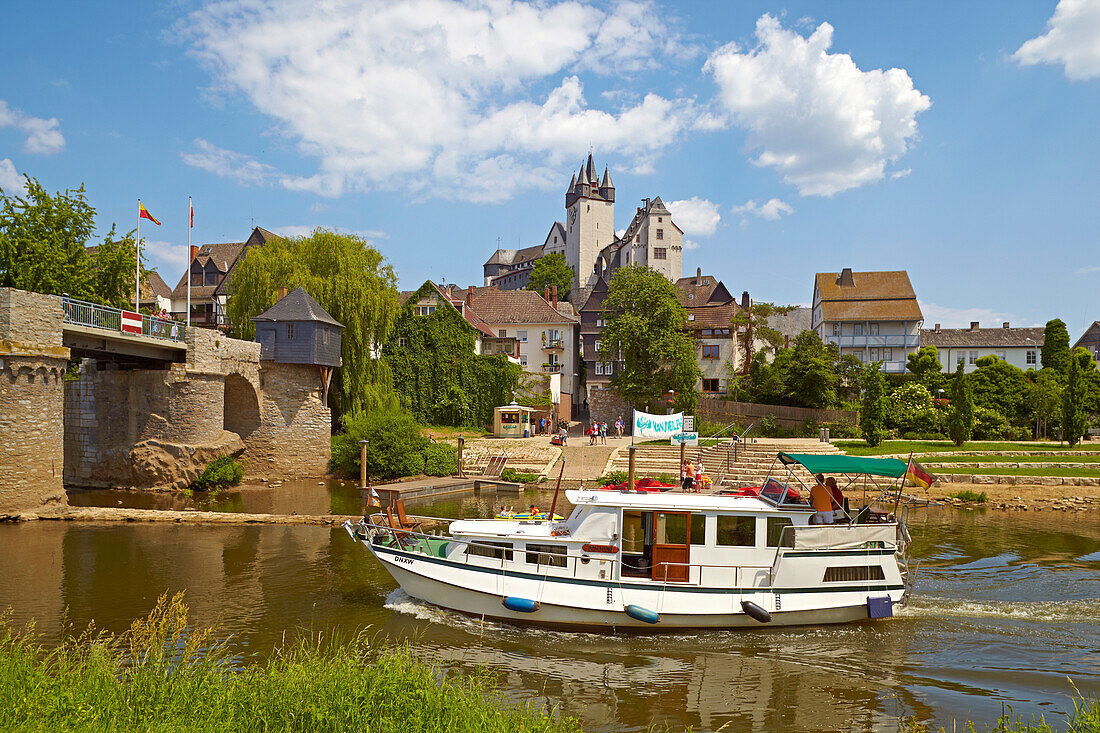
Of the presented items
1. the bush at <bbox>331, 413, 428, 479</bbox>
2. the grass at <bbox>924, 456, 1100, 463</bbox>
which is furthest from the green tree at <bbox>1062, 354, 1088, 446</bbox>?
the bush at <bbox>331, 413, 428, 479</bbox>

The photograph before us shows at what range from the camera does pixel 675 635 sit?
13.8m

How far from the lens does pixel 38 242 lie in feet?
107

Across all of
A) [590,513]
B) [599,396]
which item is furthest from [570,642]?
[599,396]

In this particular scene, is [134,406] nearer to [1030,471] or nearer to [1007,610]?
[1007,610]

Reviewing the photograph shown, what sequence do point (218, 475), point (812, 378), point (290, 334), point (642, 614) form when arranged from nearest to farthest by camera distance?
point (642, 614), point (218, 475), point (290, 334), point (812, 378)

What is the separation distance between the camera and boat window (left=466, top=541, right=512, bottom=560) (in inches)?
558

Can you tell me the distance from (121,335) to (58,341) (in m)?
2.40

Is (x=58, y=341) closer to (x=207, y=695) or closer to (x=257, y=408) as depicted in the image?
(x=257, y=408)

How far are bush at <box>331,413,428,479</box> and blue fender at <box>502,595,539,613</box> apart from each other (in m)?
19.8

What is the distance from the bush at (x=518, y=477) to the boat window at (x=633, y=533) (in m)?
18.7

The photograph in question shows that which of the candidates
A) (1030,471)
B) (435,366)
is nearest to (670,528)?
(1030,471)

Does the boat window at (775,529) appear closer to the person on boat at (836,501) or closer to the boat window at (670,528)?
the person on boat at (836,501)

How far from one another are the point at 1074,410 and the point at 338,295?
4189 centimetres

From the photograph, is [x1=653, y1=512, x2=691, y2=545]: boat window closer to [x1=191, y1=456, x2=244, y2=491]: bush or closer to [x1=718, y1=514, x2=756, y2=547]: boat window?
[x1=718, y1=514, x2=756, y2=547]: boat window
